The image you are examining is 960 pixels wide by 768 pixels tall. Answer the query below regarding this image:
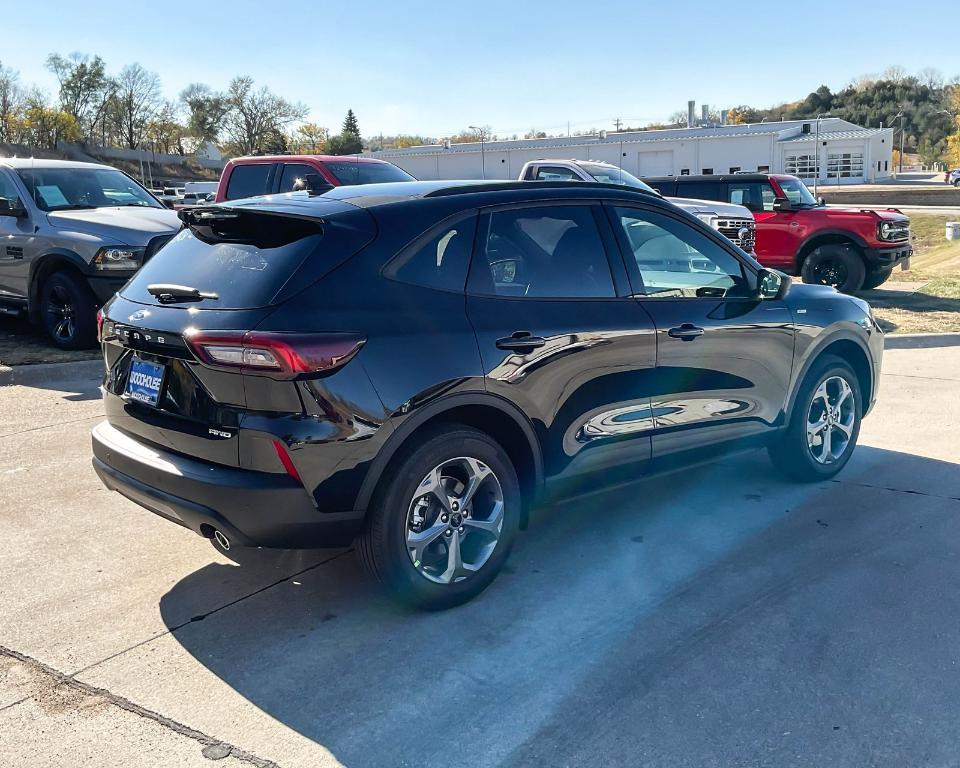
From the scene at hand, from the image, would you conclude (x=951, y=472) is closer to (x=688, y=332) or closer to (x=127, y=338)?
(x=688, y=332)

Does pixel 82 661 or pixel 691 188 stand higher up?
pixel 691 188

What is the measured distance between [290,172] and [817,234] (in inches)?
323

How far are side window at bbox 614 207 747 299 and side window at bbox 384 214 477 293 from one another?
3.28 feet

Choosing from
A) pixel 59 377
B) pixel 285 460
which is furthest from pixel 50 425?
pixel 285 460

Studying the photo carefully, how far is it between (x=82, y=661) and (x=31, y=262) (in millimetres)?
6966

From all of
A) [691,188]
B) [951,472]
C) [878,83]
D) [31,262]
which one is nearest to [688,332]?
[951,472]

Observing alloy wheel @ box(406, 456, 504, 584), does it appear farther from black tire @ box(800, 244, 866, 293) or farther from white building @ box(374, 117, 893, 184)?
white building @ box(374, 117, 893, 184)

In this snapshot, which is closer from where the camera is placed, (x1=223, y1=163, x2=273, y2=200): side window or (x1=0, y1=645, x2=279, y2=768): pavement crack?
(x1=0, y1=645, x2=279, y2=768): pavement crack

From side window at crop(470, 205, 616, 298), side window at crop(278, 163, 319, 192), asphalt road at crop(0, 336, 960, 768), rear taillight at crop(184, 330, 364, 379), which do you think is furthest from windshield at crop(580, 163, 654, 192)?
rear taillight at crop(184, 330, 364, 379)

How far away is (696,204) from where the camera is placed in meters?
14.9

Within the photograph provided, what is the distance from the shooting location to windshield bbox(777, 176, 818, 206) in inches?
601

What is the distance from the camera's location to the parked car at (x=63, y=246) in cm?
907

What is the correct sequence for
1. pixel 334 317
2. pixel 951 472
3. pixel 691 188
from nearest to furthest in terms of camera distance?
pixel 334 317 → pixel 951 472 → pixel 691 188

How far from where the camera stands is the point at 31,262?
370 inches
